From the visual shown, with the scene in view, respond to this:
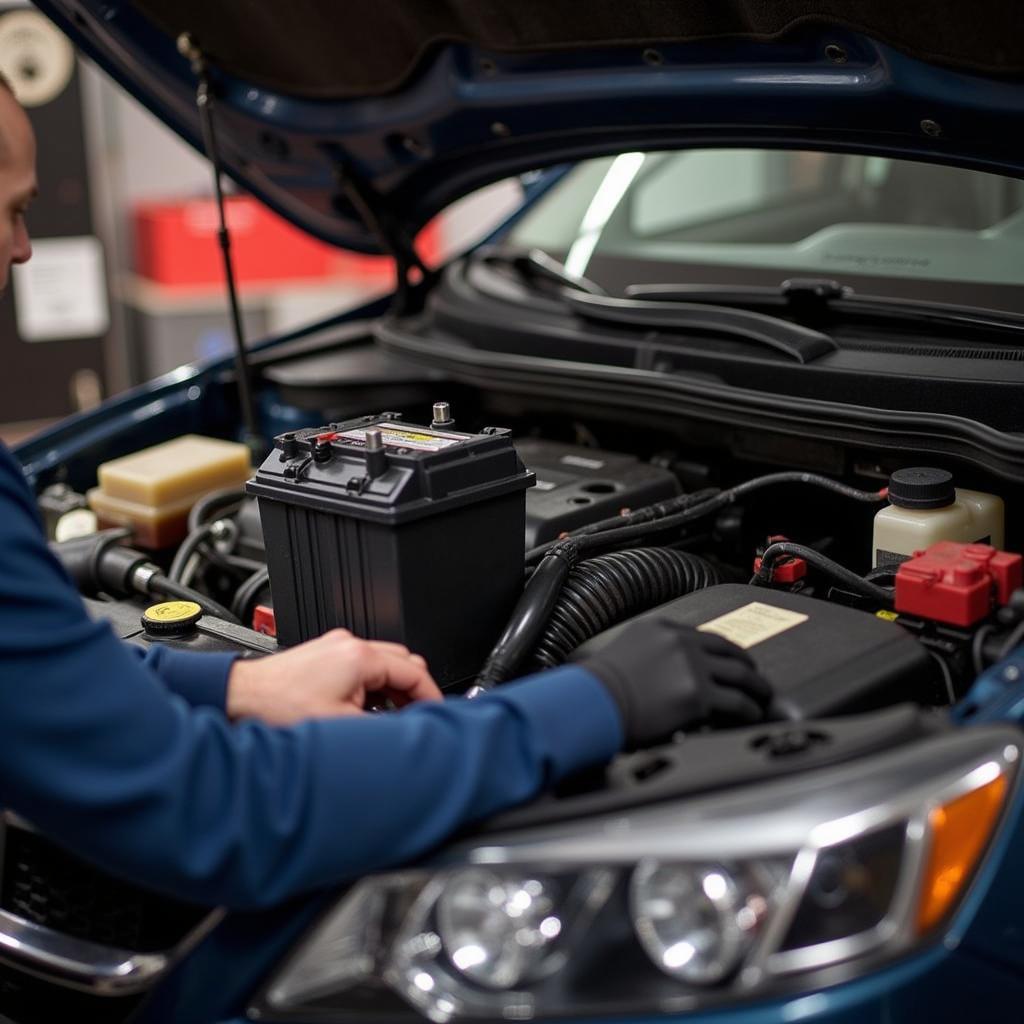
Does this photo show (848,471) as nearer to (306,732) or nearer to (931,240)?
(931,240)

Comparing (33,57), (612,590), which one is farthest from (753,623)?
(33,57)

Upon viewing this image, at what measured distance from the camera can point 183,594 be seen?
1.56 m

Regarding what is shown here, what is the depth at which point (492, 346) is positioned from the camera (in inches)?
72.7

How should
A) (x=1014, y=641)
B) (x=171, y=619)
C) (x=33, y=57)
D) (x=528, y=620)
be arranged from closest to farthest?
1. (x=1014, y=641)
2. (x=528, y=620)
3. (x=171, y=619)
4. (x=33, y=57)

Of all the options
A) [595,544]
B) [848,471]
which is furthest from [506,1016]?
[848,471]

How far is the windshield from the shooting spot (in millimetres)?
1708

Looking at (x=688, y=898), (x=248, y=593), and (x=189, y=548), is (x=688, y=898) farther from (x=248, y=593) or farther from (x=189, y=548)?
(x=189, y=548)

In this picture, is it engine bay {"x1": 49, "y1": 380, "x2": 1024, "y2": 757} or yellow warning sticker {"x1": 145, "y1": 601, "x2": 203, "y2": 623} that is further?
yellow warning sticker {"x1": 145, "y1": 601, "x2": 203, "y2": 623}

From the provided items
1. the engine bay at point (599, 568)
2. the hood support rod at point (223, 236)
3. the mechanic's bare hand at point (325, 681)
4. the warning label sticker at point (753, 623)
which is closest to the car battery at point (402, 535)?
the engine bay at point (599, 568)

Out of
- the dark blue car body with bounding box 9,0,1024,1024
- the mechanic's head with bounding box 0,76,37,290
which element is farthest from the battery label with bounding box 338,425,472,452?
the dark blue car body with bounding box 9,0,1024,1024

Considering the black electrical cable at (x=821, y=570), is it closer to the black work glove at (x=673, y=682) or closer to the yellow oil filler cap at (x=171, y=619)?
the black work glove at (x=673, y=682)

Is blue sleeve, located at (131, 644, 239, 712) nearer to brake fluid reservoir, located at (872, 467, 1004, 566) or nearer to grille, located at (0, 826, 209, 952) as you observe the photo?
grille, located at (0, 826, 209, 952)

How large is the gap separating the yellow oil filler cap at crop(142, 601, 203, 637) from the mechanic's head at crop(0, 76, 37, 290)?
44cm

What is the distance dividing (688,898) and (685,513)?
2.19 ft
